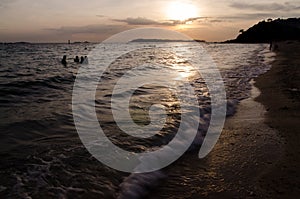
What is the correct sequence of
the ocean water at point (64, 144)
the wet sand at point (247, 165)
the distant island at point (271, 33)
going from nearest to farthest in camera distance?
the wet sand at point (247, 165)
the ocean water at point (64, 144)
the distant island at point (271, 33)

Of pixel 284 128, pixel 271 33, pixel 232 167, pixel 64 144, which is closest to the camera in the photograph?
pixel 232 167

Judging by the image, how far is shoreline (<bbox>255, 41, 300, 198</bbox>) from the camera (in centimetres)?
430

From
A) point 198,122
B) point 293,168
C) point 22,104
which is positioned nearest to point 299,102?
point 198,122

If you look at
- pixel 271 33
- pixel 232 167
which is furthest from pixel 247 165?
pixel 271 33

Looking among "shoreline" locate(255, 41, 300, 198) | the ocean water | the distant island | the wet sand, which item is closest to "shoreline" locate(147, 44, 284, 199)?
the wet sand

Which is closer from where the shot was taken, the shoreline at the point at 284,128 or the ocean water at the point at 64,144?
the shoreline at the point at 284,128

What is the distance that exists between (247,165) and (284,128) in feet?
8.08

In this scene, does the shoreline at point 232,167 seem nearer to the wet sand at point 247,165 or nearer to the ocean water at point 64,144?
the wet sand at point 247,165

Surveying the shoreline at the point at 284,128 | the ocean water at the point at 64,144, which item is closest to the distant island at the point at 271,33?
the shoreline at the point at 284,128

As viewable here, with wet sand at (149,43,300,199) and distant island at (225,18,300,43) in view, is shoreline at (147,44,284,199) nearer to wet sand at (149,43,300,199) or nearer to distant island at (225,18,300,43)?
wet sand at (149,43,300,199)

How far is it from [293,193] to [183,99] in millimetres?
7281

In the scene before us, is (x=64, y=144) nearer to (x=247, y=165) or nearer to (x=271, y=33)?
(x=247, y=165)

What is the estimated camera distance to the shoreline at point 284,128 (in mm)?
4305

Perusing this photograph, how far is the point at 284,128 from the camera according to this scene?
6.99 m
